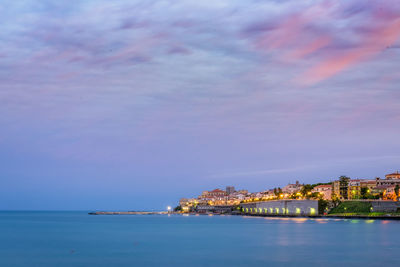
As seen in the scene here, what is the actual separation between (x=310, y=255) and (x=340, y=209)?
8363 centimetres

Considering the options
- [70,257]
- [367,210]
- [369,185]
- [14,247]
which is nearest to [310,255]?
[70,257]

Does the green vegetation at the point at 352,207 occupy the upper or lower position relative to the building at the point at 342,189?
lower

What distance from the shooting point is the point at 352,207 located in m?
114

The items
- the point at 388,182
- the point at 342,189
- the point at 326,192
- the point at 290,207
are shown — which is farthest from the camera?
the point at 326,192

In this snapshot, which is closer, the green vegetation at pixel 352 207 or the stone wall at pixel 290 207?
the green vegetation at pixel 352 207

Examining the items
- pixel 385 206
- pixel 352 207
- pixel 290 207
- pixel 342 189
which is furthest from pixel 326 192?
pixel 385 206

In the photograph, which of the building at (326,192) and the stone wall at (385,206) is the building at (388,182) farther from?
the stone wall at (385,206)

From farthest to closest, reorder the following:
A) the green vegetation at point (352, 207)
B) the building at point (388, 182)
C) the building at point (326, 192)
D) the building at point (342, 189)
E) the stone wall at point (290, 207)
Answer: the building at point (388, 182)
the building at point (326, 192)
the building at point (342, 189)
the stone wall at point (290, 207)
the green vegetation at point (352, 207)

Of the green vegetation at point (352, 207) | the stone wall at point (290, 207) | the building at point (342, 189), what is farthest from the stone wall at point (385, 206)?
the building at point (342, 189)

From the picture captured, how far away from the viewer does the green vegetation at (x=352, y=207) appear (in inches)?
4341

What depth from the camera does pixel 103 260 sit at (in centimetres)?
3588

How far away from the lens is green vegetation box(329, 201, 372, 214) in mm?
110250

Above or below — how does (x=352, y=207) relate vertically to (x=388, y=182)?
below

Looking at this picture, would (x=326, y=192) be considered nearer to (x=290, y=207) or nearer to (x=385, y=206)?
(x=290, y=207)
